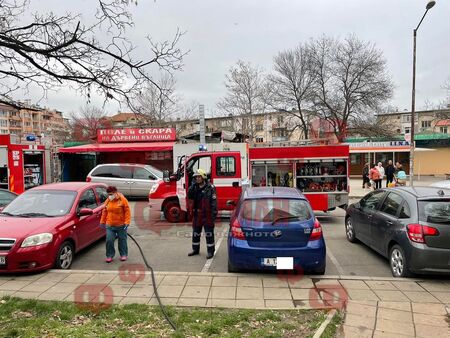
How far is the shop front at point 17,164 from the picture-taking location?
1582 cm

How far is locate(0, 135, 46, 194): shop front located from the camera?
15.8 metres

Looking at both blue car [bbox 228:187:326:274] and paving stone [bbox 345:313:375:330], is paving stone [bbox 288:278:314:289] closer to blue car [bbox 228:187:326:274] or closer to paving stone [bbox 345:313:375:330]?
blue car [bbox 228:187:326:274]

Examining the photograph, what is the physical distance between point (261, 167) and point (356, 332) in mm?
8401

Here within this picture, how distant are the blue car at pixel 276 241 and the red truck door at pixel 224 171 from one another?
5087mm

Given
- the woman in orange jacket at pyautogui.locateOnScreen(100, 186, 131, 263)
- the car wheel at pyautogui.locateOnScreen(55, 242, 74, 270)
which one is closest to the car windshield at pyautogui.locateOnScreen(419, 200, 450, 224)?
the woman in orange jacket at pyautogui.locateOnScreen(100, 186, 131, 263)

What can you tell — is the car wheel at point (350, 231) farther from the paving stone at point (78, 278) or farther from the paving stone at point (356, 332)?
the paving stone at point (78, 278)

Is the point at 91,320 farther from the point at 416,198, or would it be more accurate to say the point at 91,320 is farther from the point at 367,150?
the point at 367,150

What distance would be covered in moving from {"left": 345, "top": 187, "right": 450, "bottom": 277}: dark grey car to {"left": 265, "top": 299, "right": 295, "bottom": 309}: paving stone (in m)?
2.30

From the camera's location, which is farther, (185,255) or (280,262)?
(185,255)

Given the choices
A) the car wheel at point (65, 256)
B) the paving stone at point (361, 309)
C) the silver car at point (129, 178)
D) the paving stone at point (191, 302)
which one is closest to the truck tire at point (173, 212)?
the car wheel at point (65, 256)

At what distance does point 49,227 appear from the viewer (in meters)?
A: 6.25

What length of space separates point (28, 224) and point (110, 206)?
141cm

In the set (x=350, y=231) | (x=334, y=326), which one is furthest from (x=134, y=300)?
(x=350, y=231)

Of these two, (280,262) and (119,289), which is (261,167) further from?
(119,289)
